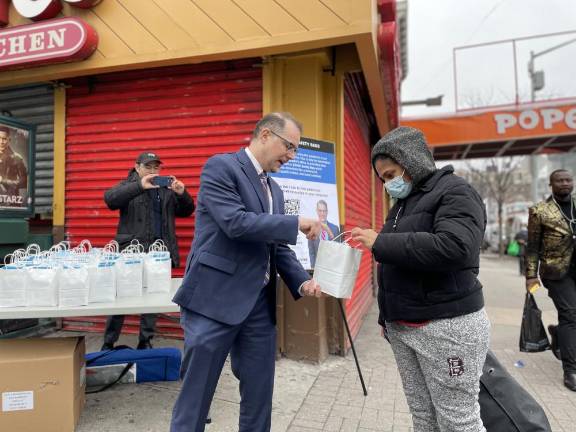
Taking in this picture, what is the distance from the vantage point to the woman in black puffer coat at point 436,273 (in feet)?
5.66

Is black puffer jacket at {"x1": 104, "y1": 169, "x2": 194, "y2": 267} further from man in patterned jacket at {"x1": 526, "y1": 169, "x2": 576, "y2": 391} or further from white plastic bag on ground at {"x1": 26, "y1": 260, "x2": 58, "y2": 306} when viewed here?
man in patterned jacket at {"x1": 526, "y1": 169, "x2": 576, "y2": 391}

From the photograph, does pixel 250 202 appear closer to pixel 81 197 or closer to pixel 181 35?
pixel 181 35

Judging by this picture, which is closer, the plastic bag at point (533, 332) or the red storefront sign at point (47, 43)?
the plastic bag at point (533, 332)

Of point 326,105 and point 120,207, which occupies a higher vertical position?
point 326,105

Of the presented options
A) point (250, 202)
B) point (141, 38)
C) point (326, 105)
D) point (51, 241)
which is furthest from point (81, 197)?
point (250, 202)

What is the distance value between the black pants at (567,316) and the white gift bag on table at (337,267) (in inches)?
110

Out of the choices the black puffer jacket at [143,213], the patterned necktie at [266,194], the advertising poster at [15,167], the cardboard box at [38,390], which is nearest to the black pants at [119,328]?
the black puffer jacket at [143,213]

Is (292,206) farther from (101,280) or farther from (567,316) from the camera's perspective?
(567,316)

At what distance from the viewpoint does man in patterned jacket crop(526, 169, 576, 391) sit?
12.5 ft

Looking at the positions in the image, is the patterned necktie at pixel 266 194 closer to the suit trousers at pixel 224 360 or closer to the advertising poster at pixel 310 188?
the suit trousers at pixel 224 360

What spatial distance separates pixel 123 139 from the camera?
16.3 feet

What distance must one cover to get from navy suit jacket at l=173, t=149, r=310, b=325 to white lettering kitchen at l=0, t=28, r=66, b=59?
349 cm

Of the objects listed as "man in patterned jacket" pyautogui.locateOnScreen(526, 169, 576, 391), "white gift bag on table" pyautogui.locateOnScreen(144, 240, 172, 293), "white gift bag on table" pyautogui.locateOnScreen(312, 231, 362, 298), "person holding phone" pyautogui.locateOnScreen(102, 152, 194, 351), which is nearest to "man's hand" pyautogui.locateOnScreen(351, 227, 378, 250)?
"white gift bag on table" pyautogui.locateOnScreen(312, 231, 362, 298)

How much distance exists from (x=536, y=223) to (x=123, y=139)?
177 inches
